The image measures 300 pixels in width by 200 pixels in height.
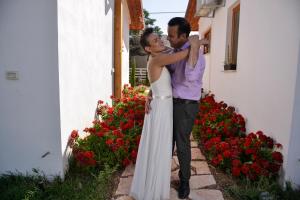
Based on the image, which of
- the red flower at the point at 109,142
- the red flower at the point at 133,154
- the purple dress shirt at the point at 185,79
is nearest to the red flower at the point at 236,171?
the purple dress shirt at the point at 185,79

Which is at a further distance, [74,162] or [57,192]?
[74,162]

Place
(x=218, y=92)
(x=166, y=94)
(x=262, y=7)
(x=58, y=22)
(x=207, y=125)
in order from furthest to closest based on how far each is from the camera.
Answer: (x=218, y=92) < (x=207, y=125) < (x=262, y=7) < (x=58, y=22) < (x=166, y=94)

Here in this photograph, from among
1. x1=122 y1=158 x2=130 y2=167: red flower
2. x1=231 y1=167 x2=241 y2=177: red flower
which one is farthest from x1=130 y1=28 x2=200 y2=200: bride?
x1=231 y1=167 x2=241 y2=177: red flower

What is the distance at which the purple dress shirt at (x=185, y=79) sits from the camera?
92.6 inches

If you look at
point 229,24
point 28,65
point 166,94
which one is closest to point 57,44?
point 28,65

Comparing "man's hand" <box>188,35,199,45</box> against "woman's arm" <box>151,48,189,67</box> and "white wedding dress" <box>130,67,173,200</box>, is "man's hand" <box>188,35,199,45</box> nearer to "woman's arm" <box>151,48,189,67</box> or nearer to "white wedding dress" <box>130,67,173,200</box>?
"woman's arm" <box>151,48,189,67</box>

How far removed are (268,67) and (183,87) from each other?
58.2 inches

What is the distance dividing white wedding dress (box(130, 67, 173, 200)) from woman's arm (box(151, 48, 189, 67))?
0.44ft

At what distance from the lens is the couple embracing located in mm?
2309

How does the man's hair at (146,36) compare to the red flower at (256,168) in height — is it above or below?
above

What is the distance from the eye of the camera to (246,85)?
13.5 ft

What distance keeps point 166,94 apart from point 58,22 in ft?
4.66

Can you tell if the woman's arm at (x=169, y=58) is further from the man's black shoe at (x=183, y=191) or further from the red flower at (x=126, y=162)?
the red flower at (x=126, y=162)

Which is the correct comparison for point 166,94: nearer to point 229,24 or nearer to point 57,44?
point 57,44
